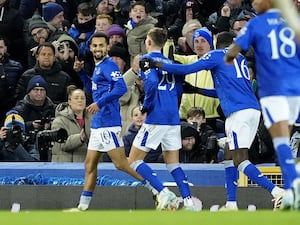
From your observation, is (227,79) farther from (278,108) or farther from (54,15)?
(54,15)

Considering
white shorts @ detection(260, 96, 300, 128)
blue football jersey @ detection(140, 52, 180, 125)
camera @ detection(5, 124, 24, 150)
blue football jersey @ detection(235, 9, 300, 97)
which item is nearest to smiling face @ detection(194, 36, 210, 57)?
blue football jersey @ detection(140, 52, 180, 125)

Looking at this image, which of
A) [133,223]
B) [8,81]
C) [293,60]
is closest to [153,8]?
[8,81]

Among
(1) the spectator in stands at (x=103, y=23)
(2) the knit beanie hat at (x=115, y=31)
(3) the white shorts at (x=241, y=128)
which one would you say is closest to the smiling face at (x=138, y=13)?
(2) the knit beanie hat at (x=115, y=31)

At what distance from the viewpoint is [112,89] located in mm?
14867

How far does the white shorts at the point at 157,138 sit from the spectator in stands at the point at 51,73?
3.18m

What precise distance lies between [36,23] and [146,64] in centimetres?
520

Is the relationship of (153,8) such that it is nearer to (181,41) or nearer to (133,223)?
(181,41)

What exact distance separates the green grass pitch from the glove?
4701 millimetres

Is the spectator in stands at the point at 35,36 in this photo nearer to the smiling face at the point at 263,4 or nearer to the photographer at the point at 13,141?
the photographer at the point at 13,141

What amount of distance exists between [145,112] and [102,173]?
111cm

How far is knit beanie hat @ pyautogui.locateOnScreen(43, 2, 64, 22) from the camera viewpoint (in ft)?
64.8

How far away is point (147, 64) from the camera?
1477 centimetres

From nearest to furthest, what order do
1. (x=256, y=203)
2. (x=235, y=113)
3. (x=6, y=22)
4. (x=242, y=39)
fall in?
(x=242, y=39), (x=235, y=113), (x=256, y=203), (x=6, y=22)

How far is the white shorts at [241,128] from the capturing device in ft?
47.2
